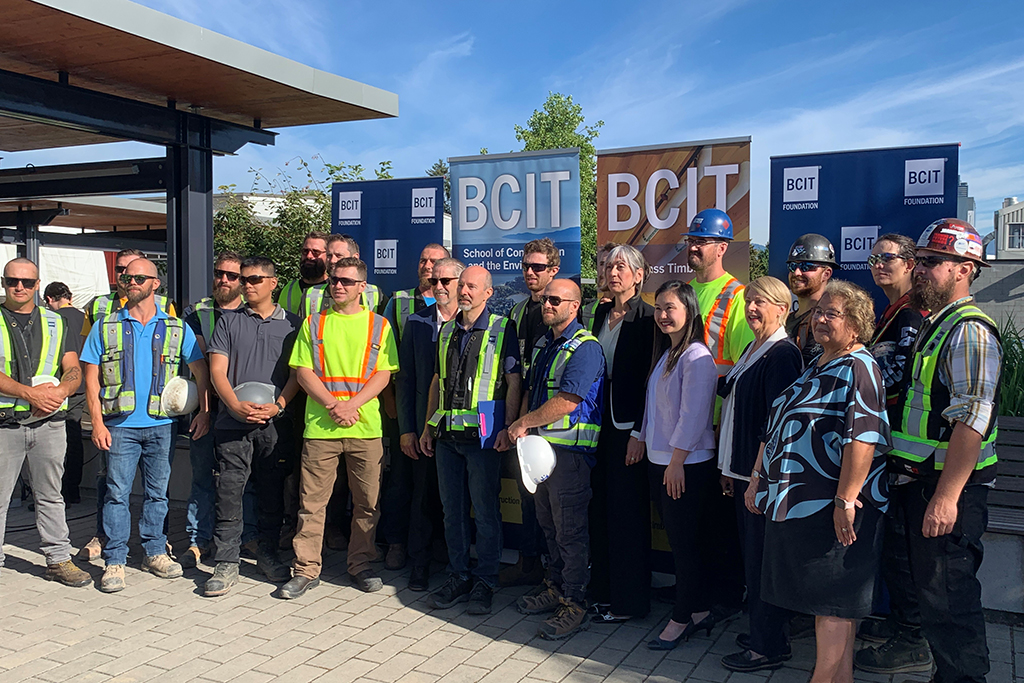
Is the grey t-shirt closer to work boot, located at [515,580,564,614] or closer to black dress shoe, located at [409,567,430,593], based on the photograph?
black dress shoe, located at [409,567,430,593]

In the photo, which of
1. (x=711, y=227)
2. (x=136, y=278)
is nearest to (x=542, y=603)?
(x=711, y=227)

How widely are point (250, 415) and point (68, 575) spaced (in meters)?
1.65

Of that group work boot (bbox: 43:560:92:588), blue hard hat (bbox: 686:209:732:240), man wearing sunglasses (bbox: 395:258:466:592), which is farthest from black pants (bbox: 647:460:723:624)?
work boot (bbox: 43:560:92:588)

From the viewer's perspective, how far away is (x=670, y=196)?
5668mm

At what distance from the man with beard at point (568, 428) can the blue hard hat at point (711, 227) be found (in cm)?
79

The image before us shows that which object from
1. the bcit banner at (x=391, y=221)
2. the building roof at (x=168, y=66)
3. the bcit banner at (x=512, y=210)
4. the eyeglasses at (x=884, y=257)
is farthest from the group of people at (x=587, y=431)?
the building roof at (x=168, y=66)

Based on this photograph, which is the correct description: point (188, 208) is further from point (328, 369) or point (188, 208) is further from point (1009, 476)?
point (1009, 476)

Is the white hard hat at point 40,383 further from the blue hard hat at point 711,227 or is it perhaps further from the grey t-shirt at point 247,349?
the blue hard hat at point 711,227

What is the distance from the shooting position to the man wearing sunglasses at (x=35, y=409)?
16.8ft

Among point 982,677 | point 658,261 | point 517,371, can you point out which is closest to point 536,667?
point 517,371

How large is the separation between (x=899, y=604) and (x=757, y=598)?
76 centimetres

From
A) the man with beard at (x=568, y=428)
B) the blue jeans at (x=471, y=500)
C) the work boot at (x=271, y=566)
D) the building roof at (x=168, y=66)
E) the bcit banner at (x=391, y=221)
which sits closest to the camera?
the man with beard at (x=568, y=428)

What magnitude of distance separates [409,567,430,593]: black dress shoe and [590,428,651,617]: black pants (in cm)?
112

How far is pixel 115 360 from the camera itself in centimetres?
514
